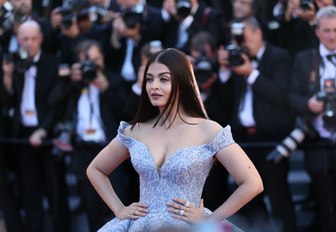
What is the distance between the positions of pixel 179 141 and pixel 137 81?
3.21 metres

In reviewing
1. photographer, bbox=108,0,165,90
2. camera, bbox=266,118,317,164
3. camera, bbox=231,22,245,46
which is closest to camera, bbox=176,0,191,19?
photographer, bbox=108,0,165,90

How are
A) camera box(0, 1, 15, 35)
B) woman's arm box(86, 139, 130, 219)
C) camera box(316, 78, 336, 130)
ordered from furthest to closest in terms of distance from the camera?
camera box(0, 1, 15, 35) < camera box(316, 78, 336, 130) < woman's arm box(86, 139, 130, 219)

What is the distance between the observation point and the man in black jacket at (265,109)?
27.2 ft

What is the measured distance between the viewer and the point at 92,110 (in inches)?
345

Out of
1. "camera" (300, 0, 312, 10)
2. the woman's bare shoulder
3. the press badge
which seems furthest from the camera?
the press badge

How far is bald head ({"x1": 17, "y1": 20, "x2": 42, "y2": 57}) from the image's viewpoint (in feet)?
30.2

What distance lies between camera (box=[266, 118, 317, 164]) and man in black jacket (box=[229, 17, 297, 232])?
188 millimetres

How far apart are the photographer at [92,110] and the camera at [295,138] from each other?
1.45 meters

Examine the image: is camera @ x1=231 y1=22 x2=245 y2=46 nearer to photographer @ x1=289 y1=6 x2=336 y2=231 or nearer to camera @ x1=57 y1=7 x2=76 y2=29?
photographer @ x1=289 y1=6 x2=336 y2=231

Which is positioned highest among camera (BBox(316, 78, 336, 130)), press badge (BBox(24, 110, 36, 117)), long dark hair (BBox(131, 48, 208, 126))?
long dark hair (BBox(131, 48, 208, 126))

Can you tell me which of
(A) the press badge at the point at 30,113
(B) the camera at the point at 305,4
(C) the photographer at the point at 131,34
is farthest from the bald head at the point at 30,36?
(B) the camera at the point at 305,4

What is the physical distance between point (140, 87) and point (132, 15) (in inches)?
33.3

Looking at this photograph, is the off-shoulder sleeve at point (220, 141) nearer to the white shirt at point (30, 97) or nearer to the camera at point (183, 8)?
the camera at point (183, 8)

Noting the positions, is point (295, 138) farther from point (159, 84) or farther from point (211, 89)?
point (159, 84)
